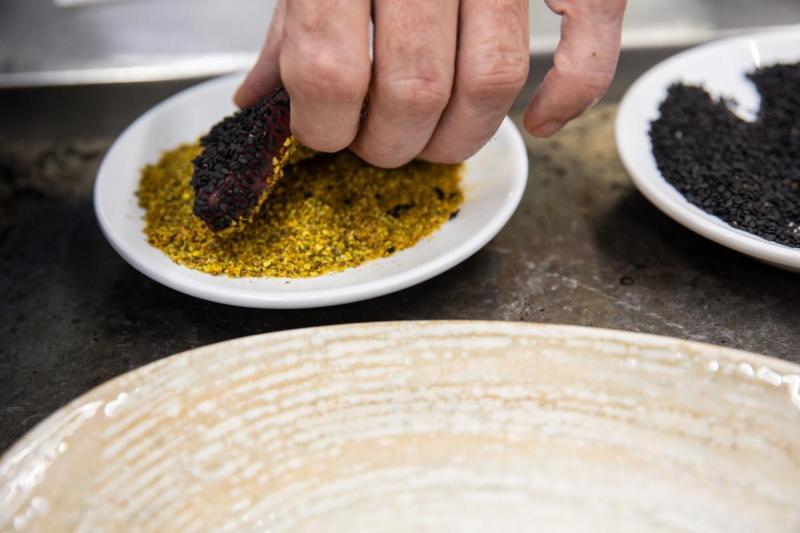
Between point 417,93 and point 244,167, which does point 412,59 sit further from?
point 244,167

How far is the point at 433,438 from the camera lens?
2.15 ft

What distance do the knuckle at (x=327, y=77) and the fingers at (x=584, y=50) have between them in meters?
0.25

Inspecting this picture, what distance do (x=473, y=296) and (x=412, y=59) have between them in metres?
0.30

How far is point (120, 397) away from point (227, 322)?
9.6 inches

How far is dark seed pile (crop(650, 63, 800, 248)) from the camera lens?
34.3 inches

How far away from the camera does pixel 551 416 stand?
654 millimetres

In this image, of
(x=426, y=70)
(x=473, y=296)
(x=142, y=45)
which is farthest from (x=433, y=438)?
(x=142, y=45)

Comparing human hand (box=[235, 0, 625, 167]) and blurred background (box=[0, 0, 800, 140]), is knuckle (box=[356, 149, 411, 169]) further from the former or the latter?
blurred background (box=[0, 0, 800, 140])

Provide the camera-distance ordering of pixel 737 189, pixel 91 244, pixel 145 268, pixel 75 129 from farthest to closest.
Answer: pixel 75 129
pixel 91 244
pixel 737 189
pixel 145 268

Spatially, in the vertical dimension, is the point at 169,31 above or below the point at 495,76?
below

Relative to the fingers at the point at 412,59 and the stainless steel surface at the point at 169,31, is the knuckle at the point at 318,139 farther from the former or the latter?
the stainless steel surface at the point at 169,31

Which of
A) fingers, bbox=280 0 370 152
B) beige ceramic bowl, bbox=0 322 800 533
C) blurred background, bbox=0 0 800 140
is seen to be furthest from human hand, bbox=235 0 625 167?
→ blurred background, bbox=0 0 800 140

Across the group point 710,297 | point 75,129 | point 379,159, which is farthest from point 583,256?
point 75,129

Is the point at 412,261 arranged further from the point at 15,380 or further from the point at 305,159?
the point at 15,380
